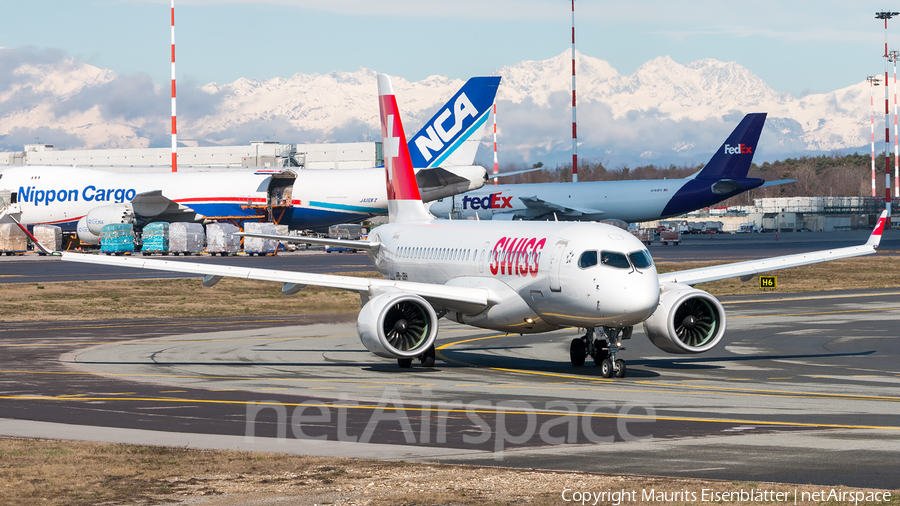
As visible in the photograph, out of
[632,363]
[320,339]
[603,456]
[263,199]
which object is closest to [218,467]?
[603,456]

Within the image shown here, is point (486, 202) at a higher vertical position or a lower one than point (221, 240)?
higher

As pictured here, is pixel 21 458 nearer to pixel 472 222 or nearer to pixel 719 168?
pixel 472 222

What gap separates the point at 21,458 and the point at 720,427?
38.1 feet

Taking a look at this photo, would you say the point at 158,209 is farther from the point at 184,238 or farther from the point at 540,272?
the point at 540,272

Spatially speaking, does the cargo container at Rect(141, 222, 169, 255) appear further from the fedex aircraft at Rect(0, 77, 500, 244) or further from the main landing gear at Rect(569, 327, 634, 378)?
the main landing gear at Rect(569, 327, 634, 378)

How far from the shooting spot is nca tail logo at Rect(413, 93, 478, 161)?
71.0m

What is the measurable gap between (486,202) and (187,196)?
3338 cm

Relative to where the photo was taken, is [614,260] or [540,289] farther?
[540,289]

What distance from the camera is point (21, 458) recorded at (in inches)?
604

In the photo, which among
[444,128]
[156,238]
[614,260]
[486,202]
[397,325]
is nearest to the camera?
[614,260]

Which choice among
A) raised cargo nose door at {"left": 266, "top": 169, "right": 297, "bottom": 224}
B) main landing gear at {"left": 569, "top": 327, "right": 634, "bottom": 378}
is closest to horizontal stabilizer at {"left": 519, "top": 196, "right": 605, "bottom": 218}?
raised cargo nose door at {"left": 266, "top": 169, "right": 297, "bottom": 224}

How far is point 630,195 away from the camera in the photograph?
105m

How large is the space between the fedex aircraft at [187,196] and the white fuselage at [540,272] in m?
62.6

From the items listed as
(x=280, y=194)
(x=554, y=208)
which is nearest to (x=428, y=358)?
(x=280, y=194)
